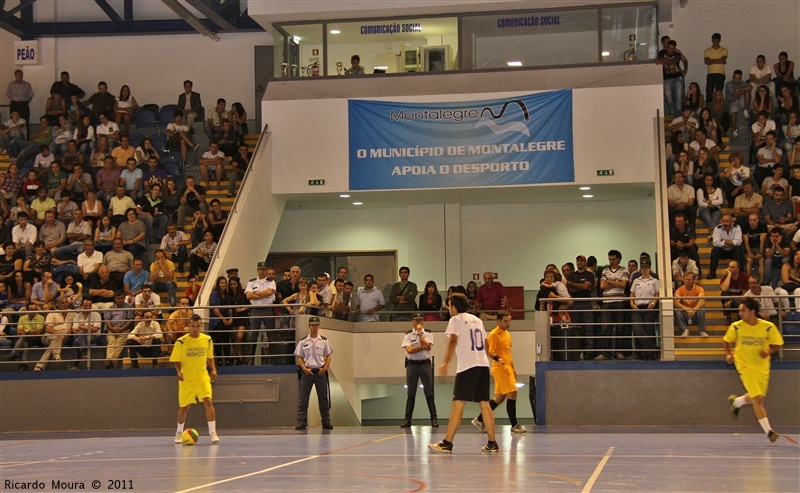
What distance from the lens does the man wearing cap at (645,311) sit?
18234 millimetres

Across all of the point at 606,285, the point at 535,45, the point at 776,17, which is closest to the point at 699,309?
the point at 606,285

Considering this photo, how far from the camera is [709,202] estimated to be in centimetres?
2128

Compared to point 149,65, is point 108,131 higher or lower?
lower

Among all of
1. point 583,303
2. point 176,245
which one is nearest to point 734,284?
point 583,303

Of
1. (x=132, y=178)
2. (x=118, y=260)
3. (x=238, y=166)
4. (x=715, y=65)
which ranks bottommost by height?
(x=118, y=260)

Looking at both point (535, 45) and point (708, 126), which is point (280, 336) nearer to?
point (535, 45)

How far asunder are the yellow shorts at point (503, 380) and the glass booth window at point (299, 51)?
10342 mm

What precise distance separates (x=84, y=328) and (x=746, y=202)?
13152 millimetres

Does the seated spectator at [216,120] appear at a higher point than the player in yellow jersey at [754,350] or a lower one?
higher

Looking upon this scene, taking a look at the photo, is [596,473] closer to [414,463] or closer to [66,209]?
[414,463]

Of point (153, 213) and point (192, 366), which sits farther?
point (153, 213)

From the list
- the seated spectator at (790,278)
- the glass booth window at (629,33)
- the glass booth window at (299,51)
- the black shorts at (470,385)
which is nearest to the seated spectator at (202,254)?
the glass booth window at (299,51)

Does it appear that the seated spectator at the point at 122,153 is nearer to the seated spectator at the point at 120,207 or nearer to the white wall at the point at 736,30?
the seated spectator at the point at 120,207

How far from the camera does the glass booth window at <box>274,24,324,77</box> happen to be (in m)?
24.3
